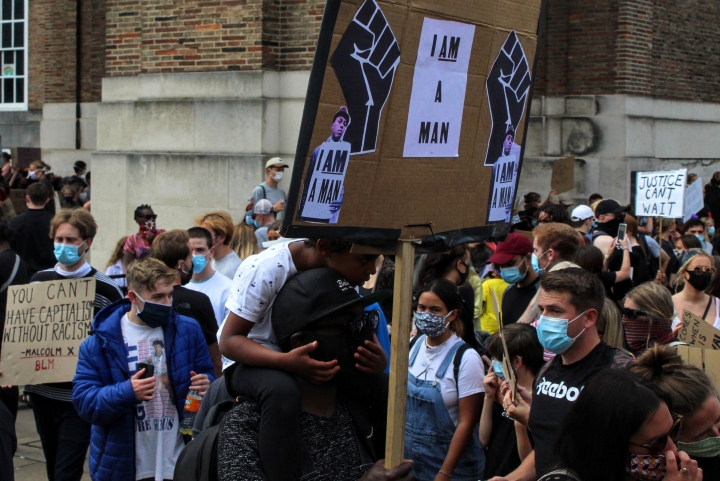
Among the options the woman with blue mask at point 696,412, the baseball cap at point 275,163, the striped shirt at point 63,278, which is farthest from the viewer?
the baseball cap at point 275,163

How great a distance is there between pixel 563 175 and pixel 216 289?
912 centimetres

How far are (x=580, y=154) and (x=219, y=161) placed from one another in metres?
7.11

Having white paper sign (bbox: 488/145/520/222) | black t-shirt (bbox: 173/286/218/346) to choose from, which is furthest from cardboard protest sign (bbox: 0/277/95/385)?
white paper sign (bbox: 488/145/520/222)

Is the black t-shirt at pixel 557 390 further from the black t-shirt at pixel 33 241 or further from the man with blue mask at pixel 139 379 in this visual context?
the black t-shirt at pixel 33 241

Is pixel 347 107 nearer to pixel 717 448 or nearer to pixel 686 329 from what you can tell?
pixel 717 448

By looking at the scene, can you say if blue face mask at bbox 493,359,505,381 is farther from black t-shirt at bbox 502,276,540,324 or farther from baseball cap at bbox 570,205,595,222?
baseball cap at bbox 570,205,595,222

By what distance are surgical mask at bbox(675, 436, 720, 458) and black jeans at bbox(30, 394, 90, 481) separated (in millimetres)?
3642

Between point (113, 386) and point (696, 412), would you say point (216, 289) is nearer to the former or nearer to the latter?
point (113, 386)

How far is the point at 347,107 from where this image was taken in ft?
8.69

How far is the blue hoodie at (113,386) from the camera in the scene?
489cm

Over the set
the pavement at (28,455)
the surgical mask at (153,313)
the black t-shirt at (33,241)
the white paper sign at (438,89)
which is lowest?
the pavement at (28,455)

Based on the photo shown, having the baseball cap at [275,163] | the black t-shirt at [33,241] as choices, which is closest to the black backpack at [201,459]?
the black t-shirt at [33,241]

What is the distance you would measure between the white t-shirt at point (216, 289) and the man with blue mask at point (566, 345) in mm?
2954

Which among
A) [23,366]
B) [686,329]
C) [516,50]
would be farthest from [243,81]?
[516,50]
